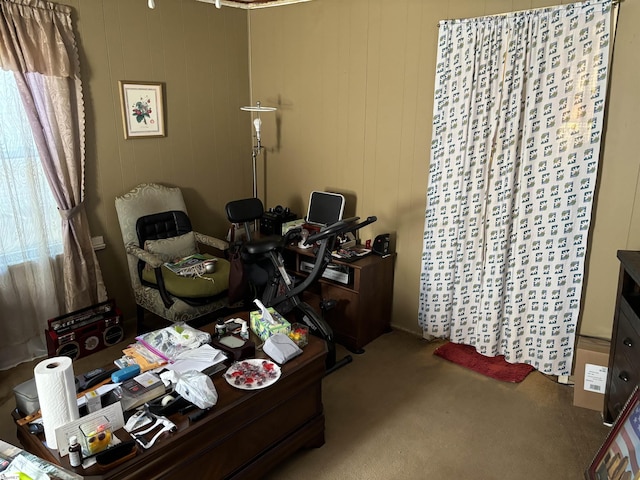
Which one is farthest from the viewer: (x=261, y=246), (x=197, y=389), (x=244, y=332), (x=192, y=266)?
(x=192, y=266)

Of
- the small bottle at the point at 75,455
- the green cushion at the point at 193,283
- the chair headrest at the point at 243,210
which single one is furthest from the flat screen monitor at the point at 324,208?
the small bottle at the point at 75,455

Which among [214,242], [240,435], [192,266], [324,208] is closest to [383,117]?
[324,208]

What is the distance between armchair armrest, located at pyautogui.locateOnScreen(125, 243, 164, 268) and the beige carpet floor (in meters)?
0.72

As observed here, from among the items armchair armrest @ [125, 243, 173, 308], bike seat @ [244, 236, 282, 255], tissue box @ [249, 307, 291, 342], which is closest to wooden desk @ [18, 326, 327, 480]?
tissue box @ [249, 307, 291, 342]

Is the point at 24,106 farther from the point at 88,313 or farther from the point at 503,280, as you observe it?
the point at 503,280

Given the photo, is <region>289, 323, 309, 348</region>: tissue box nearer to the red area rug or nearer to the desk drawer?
the red area rug

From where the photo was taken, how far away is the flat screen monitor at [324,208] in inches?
150

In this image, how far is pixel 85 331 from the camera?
3355mm

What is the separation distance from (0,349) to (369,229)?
2.76 meters

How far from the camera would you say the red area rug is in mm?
3195

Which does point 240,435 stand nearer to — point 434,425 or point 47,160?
point 434,425

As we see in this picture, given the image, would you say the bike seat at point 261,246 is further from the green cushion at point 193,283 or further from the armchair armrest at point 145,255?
the armchair armrest at point 145,255

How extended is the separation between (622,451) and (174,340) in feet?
6.69

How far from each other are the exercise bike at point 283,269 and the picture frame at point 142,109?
Result: 1039 mm
